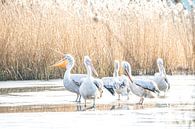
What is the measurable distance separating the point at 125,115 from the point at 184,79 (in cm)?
550

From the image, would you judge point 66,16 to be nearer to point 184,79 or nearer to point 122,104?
point 184,79

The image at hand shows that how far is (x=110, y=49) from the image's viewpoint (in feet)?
49.2

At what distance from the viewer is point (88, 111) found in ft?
30.3

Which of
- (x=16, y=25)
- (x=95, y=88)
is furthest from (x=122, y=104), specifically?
(x=16, y=25)

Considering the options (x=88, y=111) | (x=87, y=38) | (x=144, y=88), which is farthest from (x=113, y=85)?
(x=87, y=38)

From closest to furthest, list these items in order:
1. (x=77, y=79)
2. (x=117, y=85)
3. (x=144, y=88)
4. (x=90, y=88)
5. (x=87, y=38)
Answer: (x=90, y=88) < (x=144, y=88) < (x=117, y=85) < (x=77, y=79) < (x=87, y=38)

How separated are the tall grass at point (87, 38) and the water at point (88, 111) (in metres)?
2.11

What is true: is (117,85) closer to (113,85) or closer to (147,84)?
(113,85)

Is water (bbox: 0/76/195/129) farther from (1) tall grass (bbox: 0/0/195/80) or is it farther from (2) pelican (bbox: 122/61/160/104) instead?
(1) tall grass (bbox: 0/0/195/80)

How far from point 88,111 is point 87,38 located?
5.82 m

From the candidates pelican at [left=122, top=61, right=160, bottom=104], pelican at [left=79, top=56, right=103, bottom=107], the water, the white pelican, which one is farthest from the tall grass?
pelican at [left=79, top=56, right=103, bottom=107]

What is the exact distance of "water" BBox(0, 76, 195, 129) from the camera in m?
7.84

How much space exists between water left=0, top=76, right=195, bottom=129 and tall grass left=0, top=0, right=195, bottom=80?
2.11 m

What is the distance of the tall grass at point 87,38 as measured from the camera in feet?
48.3
